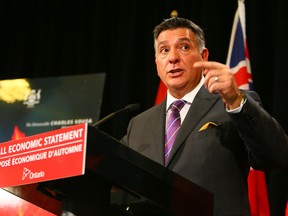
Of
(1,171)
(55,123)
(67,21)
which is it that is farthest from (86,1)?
(1,171)

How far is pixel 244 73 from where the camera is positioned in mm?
3637

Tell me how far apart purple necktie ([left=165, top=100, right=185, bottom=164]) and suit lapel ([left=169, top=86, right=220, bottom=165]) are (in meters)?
0.07

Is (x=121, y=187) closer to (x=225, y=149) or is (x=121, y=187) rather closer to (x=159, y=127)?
(x=225, y=149)

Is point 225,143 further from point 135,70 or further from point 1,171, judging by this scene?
point 135,70

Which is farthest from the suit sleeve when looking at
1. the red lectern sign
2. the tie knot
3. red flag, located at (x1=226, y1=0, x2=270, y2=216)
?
red flag, located at (x1=226, y1=0, x2=270, y2=216)

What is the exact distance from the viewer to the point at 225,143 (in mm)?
1834

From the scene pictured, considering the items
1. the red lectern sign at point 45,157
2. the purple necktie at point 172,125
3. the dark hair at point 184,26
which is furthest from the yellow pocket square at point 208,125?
the red lectern sign at point 45,157

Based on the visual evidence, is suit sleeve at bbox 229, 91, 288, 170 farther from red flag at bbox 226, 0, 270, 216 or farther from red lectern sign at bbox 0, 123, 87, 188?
red flag at bbox 226, 0, 270, 216

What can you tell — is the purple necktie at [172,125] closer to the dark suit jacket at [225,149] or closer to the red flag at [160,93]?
the dark suit jacket at [225,149]

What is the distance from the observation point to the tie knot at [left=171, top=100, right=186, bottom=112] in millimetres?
2113

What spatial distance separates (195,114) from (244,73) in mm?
1785

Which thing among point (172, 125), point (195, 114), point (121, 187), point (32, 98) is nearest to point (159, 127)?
point (172, 125)

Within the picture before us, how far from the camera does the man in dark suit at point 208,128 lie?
5.32 ft

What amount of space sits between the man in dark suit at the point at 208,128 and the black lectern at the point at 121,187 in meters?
0.30
